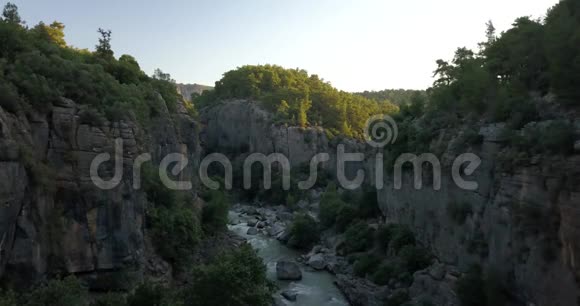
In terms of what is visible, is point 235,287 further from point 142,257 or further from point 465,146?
point 465,146

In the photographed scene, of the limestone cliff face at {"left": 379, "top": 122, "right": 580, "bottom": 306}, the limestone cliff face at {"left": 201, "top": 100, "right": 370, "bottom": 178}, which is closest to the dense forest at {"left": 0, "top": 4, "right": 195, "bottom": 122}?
the limestone cliff face at {"left": 379, "top": 122, "right": 580, "bottom": 306}

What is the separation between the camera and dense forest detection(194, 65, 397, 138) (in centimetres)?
8075

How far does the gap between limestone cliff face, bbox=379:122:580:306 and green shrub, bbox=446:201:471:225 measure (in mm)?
58

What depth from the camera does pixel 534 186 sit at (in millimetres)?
18516

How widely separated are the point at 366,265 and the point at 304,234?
40.3ft

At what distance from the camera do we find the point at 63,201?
64.7 feet

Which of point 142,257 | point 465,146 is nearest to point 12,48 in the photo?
point 142,257

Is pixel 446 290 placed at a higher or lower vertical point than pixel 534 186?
lower

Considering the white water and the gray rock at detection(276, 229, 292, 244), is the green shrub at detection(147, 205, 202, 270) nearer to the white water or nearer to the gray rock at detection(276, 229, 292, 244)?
the white water

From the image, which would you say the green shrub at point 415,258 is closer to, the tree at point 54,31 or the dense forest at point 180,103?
the dense forest at point 180,103

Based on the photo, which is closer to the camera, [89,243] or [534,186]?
[534,186]

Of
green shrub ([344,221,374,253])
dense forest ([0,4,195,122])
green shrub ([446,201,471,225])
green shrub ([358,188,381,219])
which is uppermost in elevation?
dense forest ([0,4,195,122])

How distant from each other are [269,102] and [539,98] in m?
64.5

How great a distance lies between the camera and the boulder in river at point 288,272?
34344 millimetres
